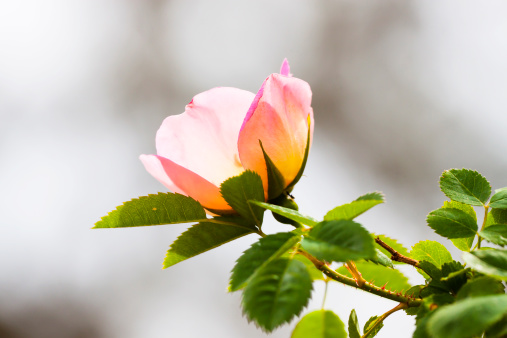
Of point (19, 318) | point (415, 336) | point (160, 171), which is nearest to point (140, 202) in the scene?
point (160, 171)

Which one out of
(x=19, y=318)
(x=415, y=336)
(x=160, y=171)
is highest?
(x=19, y=318)

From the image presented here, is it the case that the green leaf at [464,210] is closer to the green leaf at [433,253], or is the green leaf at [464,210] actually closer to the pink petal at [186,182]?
the green leaf at [433,253]

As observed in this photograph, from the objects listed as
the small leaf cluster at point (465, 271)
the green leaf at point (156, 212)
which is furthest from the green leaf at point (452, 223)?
the green leaf at point (156, 212)

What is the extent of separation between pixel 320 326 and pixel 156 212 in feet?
0.29

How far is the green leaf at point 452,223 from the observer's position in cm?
20

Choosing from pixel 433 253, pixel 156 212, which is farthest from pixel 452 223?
pixel 156 212

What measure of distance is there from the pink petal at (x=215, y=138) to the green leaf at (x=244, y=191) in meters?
0.03

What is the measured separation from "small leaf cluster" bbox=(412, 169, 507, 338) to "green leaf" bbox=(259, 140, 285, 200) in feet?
0.23

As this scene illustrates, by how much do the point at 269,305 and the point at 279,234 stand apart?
0.04 meters

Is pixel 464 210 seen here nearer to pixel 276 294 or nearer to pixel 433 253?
pixel 433 253

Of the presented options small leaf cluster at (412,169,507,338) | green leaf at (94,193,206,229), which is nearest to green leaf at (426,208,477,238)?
small leaf cluster at (412,169,507,338)

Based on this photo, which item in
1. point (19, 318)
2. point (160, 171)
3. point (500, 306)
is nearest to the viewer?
point (500, 306)

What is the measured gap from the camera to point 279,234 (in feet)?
0.55

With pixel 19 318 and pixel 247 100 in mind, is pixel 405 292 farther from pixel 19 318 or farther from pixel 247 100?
pixel 19 318
